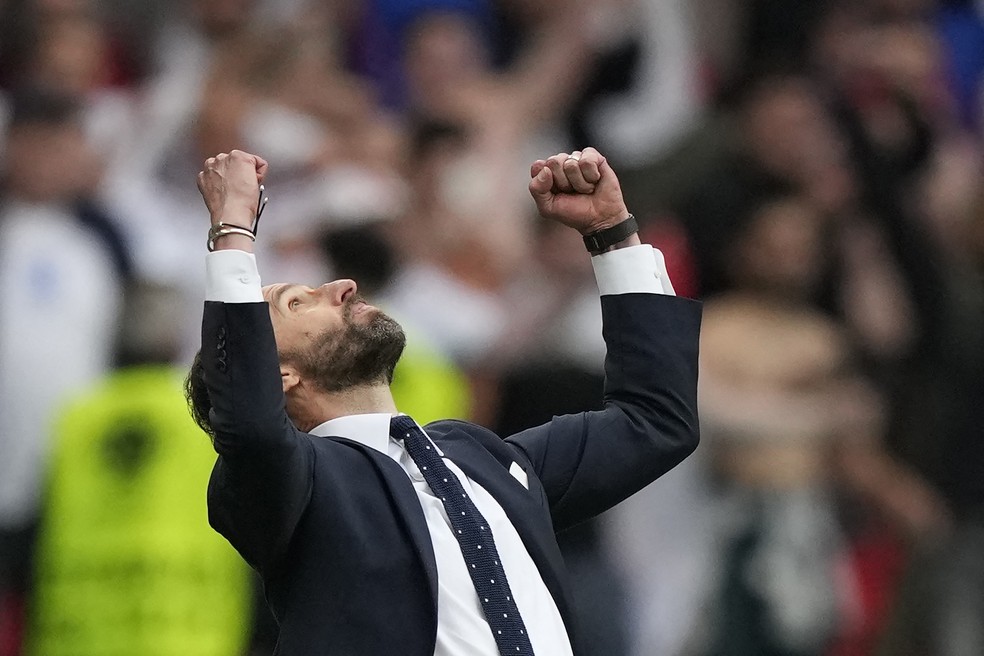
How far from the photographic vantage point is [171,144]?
23.9 ft

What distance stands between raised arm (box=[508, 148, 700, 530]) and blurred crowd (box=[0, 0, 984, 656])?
2740 millimetres

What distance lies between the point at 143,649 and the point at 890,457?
321 cm

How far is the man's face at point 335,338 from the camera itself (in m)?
3.11

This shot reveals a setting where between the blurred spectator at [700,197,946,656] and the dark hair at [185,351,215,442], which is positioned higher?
the dark hair at [185,351,215,442]

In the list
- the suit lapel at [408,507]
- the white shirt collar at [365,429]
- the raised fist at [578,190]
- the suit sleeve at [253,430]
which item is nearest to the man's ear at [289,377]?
the white shirt collar at [365,429]

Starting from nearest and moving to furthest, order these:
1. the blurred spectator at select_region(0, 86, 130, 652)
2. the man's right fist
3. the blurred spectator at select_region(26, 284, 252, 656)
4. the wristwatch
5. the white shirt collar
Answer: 1. the man's right fist
2. the white shirt collar
3. the wristwatch
4. the blurred spectator at select_region(26, 284, 252, 656)
5. the blurred spectator at select_region(0, 86, 130, 652)

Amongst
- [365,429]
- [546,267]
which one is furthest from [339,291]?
[546,267]

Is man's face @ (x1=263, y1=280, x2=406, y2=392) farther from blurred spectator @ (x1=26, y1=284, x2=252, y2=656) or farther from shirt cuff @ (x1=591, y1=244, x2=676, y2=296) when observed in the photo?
blurred spectator @ (x1=26, y1=284, x2=252, y2=656)

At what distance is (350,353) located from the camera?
3109mm

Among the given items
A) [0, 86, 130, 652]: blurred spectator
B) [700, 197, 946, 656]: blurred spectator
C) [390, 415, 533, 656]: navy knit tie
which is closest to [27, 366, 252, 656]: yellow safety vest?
[0, 86, 130, 652]: blurred spectator

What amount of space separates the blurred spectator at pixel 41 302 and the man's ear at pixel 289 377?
3.46m

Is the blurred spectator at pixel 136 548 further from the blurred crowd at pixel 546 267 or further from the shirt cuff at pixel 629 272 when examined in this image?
the shirt cuff at pixel 629 272

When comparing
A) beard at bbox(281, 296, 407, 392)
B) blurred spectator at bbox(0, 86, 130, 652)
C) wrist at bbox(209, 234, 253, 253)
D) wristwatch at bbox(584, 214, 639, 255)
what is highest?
wrist at bbox(209, 234, 253, 253)

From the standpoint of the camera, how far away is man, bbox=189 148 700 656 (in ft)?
9.00
